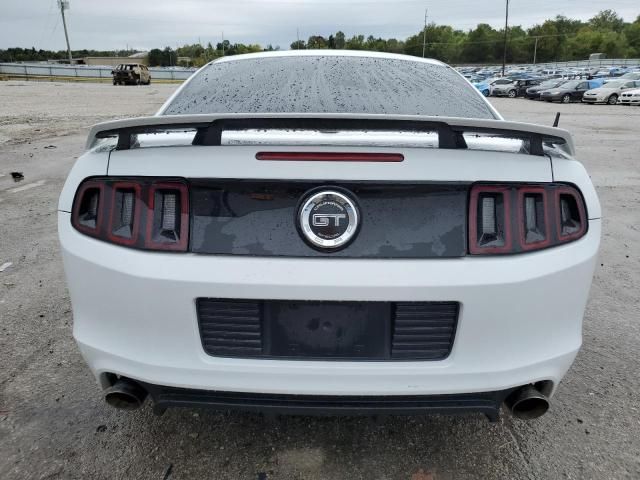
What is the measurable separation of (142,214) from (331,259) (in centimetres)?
64

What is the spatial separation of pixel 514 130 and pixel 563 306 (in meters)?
0.61

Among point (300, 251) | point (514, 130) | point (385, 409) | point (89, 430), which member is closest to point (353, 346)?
point (385, 409)

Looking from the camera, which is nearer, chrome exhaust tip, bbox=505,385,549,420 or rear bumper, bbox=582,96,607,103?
chrome exhaust tip, bbox=505,385,549,420

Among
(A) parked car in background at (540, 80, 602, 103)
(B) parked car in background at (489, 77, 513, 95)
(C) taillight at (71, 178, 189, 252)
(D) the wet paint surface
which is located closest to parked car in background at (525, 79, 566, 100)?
(A) parked car in background at (540, 80, 602, 103)

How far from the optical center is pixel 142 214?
5.58 feet

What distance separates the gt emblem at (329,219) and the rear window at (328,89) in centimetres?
84

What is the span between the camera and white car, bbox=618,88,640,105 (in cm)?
2784

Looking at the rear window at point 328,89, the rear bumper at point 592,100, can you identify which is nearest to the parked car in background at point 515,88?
the rear bumper at point 592,100

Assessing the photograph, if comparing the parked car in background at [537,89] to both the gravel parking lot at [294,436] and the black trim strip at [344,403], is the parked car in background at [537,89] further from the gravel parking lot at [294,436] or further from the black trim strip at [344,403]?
the black trim strip at [344,403]

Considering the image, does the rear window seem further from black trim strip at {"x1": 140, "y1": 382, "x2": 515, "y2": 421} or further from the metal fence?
the metal fence

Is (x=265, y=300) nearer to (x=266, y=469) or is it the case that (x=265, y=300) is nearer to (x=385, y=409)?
(x=385, y=409)

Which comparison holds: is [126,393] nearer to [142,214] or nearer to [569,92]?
[142,214]

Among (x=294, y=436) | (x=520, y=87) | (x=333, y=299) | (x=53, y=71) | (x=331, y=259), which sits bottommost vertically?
(x=520, y=87)

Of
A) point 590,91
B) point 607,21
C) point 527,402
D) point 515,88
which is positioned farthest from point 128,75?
point 607,21
